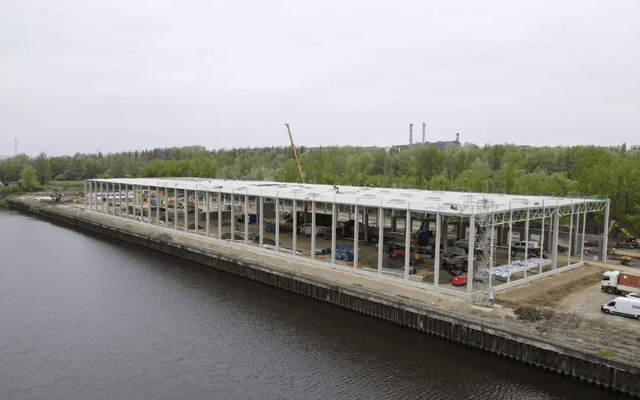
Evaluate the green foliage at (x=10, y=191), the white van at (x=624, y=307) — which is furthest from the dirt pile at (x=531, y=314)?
the green foliage at (x=10, y=191)

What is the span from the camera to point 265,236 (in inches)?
1601

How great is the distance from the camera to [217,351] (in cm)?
2003

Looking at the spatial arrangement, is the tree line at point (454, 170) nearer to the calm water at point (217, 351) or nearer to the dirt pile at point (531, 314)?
the dirt pile at point (531, 314)

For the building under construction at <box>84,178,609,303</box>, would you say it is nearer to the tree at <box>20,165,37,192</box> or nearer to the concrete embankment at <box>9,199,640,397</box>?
the concrete embankment at <box>9,199,640,397</box>

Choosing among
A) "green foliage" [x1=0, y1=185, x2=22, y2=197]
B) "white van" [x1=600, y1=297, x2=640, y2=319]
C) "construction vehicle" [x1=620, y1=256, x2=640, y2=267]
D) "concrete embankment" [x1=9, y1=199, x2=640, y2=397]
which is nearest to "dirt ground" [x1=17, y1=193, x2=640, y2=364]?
"white van" [x1=600, y1=297, x2=640, y2=319]

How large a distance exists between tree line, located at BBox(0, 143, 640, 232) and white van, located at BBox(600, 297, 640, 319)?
16049 millimetres

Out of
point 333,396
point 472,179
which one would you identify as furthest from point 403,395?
point 472,179

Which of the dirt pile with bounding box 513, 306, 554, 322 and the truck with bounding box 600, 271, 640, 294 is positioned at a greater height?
the truck with bounding box 600, 271, 640, 294

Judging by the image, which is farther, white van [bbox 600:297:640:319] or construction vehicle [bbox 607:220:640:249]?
construction vehicle [bbox 607:220:640:249]

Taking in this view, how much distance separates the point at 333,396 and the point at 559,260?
21489mm

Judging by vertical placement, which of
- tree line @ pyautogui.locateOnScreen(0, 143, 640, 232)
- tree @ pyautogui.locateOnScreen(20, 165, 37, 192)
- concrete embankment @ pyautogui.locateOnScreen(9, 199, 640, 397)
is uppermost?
tree line @ pyautogui.locateOnScreen(0, 143, 640, 232)

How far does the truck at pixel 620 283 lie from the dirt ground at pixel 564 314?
18.9 inches

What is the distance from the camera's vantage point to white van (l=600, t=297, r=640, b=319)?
19844 millimetres

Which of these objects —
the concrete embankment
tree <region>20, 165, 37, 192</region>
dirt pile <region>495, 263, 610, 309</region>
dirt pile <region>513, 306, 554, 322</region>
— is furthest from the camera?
tree <region>20, 165, 37, 192</region>
